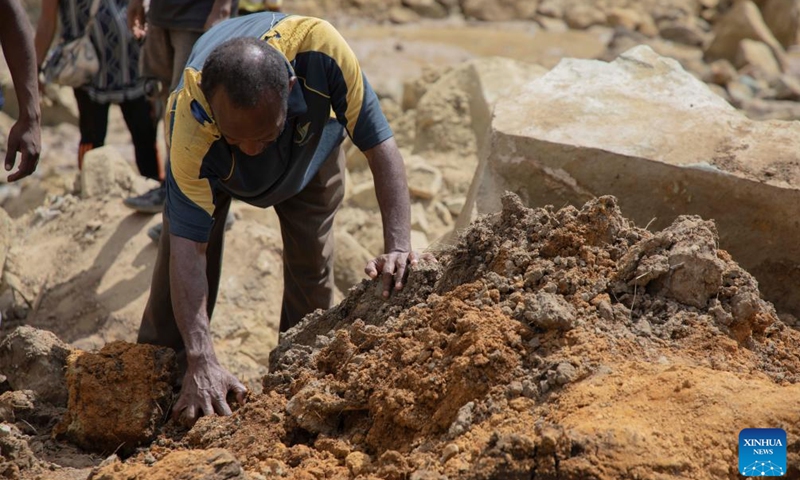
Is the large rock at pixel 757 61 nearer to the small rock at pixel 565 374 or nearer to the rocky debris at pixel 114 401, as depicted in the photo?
the small rock at pixel 565 374

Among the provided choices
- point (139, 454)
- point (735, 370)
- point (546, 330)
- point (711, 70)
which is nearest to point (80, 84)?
point (139, 454)

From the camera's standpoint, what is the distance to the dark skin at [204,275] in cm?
286

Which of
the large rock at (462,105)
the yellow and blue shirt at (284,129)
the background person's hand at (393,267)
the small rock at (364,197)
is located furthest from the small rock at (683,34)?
the background person's hand at (393,267)

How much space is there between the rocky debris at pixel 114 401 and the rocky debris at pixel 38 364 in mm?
148

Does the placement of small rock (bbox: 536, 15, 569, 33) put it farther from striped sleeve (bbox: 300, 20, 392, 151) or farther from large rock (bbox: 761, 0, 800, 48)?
striped sleeve (bbox: 300, 20, 392, 151)

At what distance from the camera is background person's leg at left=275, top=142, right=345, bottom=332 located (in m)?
3.88

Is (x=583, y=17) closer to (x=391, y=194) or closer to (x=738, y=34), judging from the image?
(x=738, y=34)

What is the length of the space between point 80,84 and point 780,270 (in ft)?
12.8

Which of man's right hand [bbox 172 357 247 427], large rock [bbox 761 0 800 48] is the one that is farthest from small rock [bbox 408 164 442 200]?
large rock [bbox 761 0 800 48]

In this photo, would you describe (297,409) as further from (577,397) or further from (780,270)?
(780,270)

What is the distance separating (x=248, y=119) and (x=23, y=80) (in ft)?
3.30

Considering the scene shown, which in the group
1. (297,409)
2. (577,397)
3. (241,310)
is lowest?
(241,310)

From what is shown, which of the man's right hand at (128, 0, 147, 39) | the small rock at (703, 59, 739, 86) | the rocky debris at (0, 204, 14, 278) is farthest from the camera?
the small rock at (703, 59, 739, 86)

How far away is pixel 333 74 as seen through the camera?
10.6 feet
